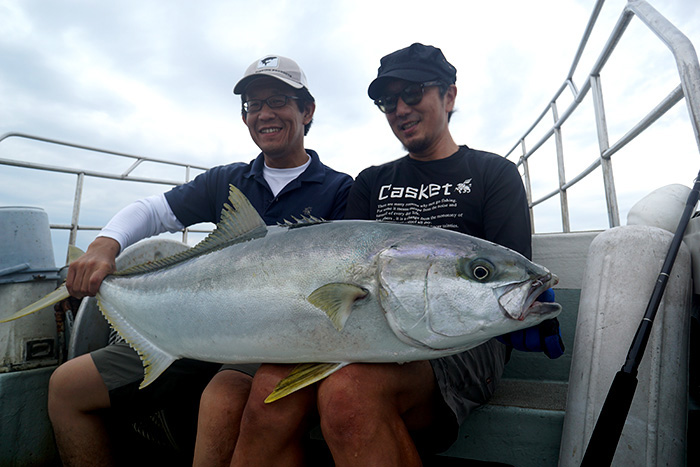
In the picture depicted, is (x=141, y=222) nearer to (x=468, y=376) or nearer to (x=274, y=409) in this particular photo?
(x=274, y=409)

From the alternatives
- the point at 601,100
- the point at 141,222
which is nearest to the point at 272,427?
the point at 141,222

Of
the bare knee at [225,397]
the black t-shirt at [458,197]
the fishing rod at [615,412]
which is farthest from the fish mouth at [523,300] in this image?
the bare knee at [225,397]

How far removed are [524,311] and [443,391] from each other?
0.45 meters

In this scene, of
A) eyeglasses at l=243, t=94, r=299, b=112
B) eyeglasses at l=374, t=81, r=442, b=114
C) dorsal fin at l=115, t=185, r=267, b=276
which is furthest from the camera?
eyeglasses at l=243, t=94, r=299, b=112

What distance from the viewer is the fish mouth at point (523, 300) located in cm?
117

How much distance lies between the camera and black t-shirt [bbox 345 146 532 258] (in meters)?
1.82

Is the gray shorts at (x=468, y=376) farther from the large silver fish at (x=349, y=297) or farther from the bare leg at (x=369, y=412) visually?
the large silver fish at (x=349, y=297)

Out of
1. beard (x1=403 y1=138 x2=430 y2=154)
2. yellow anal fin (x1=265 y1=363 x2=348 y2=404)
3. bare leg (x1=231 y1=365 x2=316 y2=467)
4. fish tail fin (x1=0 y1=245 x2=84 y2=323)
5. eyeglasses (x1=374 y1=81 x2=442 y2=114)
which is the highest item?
eyeglasses (x1=374 y1=81 x2=442 y2=114)

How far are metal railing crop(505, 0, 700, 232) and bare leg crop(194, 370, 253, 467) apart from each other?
1858 millimetres

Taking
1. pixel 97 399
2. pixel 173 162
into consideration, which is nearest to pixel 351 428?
pixel 97 399

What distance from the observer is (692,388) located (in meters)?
1.66

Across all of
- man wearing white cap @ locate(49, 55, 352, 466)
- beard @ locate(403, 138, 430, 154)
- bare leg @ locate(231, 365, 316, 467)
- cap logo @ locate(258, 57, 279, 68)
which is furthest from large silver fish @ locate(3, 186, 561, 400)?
cap logo @ locate(258, 57, 279, 68)

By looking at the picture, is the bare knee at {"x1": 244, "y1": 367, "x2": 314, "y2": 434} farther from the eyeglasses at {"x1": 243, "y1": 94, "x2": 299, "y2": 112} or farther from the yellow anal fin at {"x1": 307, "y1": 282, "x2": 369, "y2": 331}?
the eyeglasses at {"x1": 243, "y1": 94, "x2": 299, "y2": 112}

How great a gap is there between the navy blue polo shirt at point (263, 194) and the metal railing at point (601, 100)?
1691 mm
